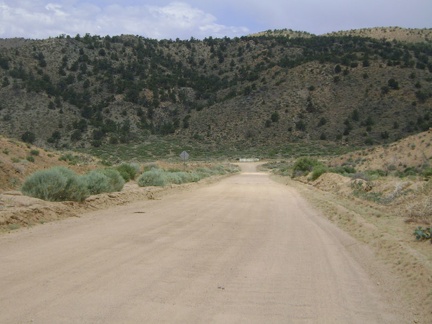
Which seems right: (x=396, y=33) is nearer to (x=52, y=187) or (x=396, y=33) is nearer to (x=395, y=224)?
(x=395, y=224)

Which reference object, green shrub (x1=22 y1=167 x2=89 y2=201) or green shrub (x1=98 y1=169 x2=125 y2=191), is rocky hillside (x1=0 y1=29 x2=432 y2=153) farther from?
green shrub (x1=22 y1=167 x2=89 y2=201)

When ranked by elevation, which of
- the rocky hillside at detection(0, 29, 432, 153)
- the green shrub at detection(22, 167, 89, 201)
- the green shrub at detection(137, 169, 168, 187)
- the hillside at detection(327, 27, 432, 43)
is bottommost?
the green shrub at detection(137, 169, 168, 187)

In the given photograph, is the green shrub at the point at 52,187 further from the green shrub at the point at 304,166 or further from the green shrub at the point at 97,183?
the green shrub at the point at 304,166

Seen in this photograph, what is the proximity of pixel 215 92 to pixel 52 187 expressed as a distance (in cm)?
8677

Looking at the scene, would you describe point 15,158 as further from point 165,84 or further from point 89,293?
point 165,84

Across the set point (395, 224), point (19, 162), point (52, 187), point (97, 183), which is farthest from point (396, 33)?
point (52, 187)

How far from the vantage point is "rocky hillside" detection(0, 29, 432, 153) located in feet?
277

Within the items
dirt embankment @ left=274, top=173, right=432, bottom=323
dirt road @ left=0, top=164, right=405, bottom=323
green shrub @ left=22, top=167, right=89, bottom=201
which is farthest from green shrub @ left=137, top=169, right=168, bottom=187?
dirt road @ left=0, top=164, right=405, bottom=323

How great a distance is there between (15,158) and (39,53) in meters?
69.6

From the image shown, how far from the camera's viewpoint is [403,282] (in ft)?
27.5

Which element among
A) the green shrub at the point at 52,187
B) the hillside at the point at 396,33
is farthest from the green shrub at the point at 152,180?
the hillside at the point at 396,33

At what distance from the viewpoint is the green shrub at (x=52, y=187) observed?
18.2 metres

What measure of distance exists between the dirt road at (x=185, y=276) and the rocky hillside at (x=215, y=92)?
70.0 metres

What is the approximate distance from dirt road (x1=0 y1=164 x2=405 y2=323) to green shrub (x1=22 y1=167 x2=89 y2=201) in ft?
14.8
